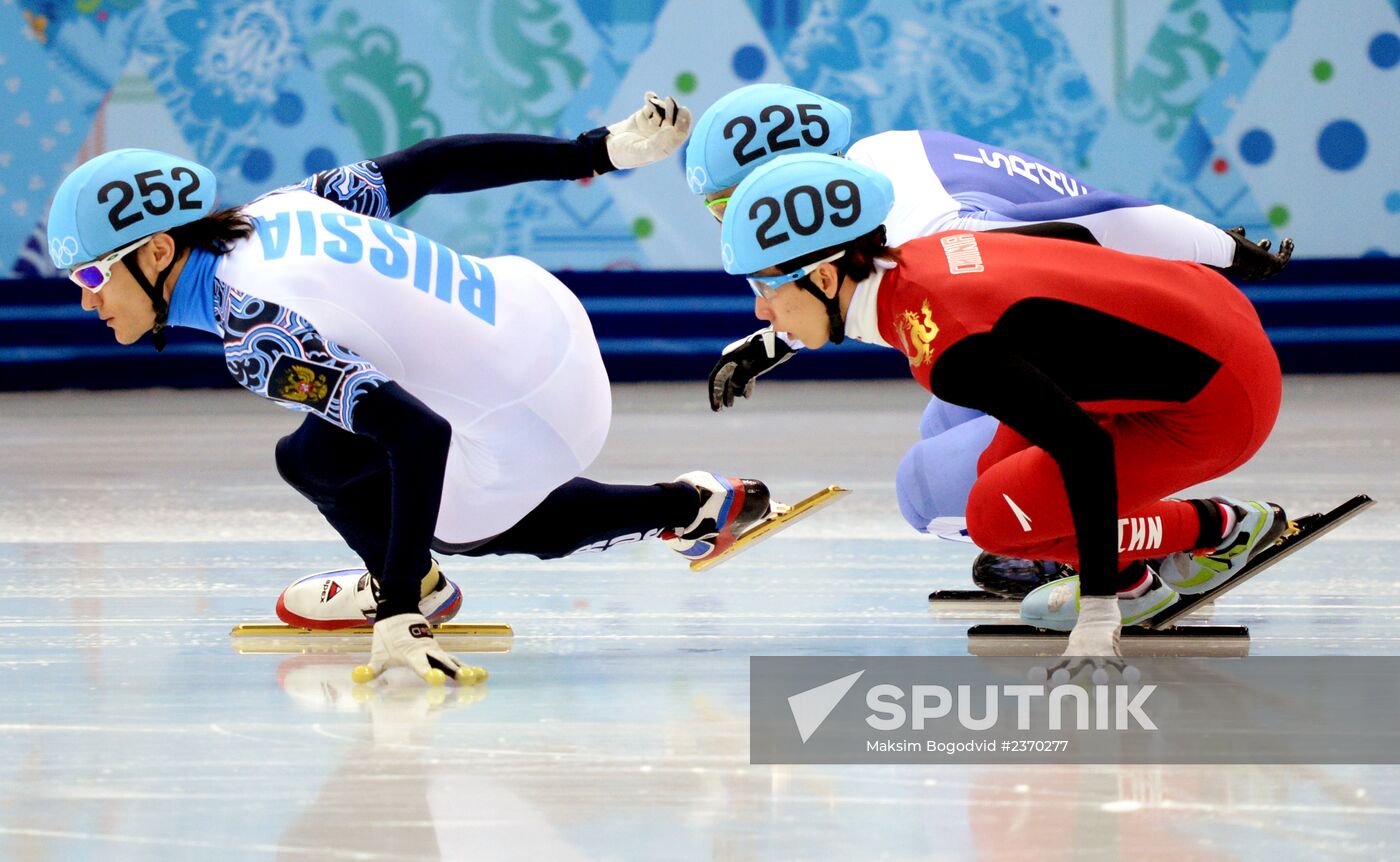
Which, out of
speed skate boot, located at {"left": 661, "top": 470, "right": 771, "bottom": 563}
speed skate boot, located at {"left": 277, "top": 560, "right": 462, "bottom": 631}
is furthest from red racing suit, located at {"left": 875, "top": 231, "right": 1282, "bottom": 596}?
speed skate boot, located at {"left": 277, "top": 560, "right": 462, "bottom": 631}

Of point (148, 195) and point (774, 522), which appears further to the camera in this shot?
point (774, 522)

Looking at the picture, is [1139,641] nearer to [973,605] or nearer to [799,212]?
[973,605]

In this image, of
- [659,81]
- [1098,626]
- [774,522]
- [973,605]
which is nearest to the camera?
[1098,626]

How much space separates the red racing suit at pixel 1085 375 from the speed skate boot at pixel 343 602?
43.0 inches

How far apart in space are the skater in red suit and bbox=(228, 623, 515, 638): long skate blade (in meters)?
0.91

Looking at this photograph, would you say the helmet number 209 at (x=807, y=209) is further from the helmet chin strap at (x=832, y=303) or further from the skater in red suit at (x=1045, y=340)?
the helmet chin strap at (x=832, y=303)

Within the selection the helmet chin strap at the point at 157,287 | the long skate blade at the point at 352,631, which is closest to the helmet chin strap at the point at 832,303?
the long skate blade at the point at 352,631

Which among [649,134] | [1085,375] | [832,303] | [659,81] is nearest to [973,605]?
[1085,375]

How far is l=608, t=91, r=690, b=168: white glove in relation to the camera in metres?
3.44

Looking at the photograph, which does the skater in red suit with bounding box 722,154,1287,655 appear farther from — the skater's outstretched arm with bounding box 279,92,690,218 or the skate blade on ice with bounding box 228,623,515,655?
the skate blade on ice with bounding box 228,623,515,655

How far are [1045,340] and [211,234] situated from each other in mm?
1480

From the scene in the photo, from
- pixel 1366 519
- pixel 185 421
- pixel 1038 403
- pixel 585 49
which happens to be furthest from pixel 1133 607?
pixel 585 49

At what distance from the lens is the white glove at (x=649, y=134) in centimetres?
344

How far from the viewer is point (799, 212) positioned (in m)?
2.80
